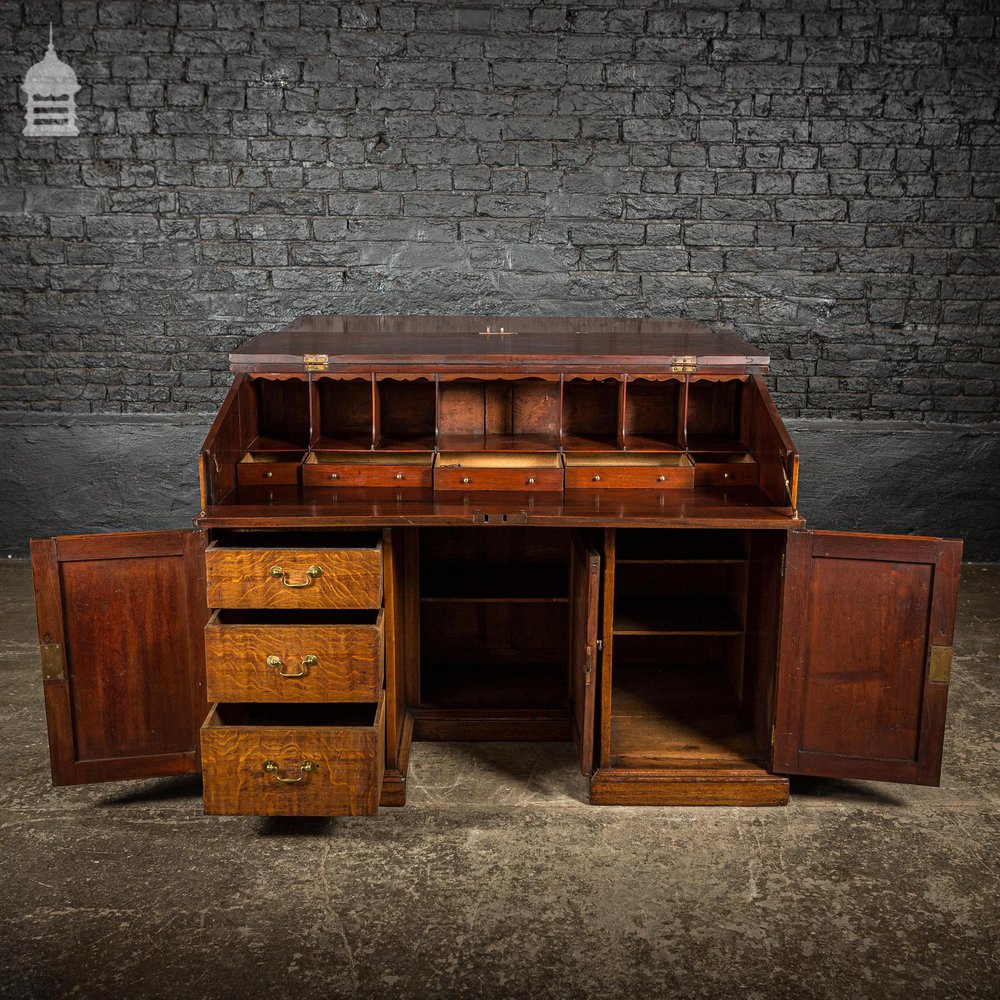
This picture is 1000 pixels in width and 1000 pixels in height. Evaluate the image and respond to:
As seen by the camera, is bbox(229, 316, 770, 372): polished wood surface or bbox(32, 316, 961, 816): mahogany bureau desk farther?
bbox(229, 316, 770, 372): polished wood surface

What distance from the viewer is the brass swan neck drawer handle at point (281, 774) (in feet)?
8.81

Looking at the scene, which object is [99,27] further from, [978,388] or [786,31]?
[978,388]

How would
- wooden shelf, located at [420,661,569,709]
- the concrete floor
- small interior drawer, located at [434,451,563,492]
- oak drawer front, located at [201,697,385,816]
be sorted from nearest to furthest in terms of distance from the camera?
the concrete floor
oak drawer front, located at [201,697,385,816]
small interior drawer, located at [434,451,563,492]
wooden shelf, located at [420,661,569,709]

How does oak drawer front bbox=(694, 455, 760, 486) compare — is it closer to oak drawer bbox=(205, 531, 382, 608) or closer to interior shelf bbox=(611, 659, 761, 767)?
interior shelf bbox=(611, 659, 761, 767)

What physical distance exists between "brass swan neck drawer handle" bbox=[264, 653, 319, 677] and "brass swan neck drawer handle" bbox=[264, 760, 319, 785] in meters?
0.23

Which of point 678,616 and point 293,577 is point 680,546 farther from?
point 293,577

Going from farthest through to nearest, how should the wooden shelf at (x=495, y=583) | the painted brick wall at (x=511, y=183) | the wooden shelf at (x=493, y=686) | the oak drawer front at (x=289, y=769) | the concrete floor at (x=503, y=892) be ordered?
the painted brick wall at (x=511, y=183), the wooden shelf at (x=493, y=686), the wooden shelf at (x=495, y=583), the oak drawer front at (x=289, y=769), the concrete floor at (x=503, y=892)

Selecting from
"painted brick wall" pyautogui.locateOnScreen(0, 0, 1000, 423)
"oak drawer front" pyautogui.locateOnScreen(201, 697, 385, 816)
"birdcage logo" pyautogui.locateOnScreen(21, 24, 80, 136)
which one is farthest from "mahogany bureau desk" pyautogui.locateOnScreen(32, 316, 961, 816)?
"birdcage logo" pyautogui.locateOnScreen(21, 24, 80, 136)

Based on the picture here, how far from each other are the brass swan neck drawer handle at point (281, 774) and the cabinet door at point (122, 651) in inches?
14.2

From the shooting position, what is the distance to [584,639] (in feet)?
9.89

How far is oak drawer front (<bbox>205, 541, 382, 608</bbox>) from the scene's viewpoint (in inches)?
108

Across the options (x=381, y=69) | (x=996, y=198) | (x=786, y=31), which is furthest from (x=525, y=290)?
(x=996, y=198)

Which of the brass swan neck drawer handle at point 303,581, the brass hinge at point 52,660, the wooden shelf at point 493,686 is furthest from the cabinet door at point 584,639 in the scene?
the brass hinge at point 52,660

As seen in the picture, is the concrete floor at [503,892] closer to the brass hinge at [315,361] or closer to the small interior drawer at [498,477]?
the small interior drawer at [498,477]
